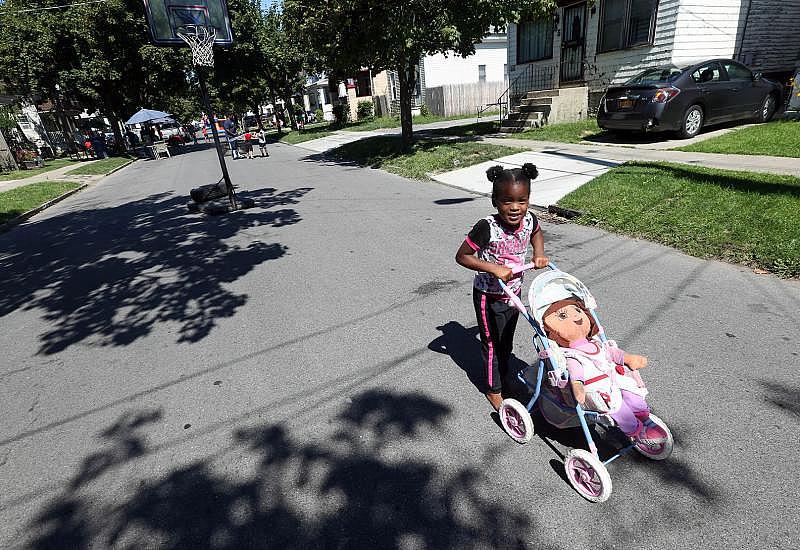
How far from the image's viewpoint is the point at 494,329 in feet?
9.70

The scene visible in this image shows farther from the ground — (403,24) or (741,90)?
(403,24)

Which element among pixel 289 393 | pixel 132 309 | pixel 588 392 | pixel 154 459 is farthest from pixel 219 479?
pixel 132 309

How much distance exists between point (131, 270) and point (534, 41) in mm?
19682

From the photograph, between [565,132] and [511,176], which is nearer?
[511,176]

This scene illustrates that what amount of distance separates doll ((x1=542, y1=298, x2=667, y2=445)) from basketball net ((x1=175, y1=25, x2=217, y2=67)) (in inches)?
376

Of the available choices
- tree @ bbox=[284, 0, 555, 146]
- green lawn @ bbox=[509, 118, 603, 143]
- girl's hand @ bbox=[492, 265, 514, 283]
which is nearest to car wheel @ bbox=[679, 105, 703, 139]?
green lawn @ bbox=[509, 118, 603, 143]

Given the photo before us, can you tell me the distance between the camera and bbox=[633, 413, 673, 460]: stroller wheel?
2430 millimetres

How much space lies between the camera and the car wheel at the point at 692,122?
11016 mm

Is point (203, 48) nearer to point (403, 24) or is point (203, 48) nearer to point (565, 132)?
point (403, 24)

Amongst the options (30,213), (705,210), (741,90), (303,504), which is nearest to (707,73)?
(741,90)

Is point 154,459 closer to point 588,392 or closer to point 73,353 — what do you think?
point 73,353

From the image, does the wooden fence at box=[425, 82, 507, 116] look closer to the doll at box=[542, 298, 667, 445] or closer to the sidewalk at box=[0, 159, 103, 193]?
the sidewalk at box=[0, 159, 103, 193]

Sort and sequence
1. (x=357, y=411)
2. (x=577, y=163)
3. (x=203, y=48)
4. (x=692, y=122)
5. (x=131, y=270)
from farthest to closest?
1. (x=692, y=122)
2. (x=577, y=163)
3. (x=203, y=48)
4. (x=131, y=270)
5. (x=357, y=411)

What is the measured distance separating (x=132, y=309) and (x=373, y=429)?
3.89 m
